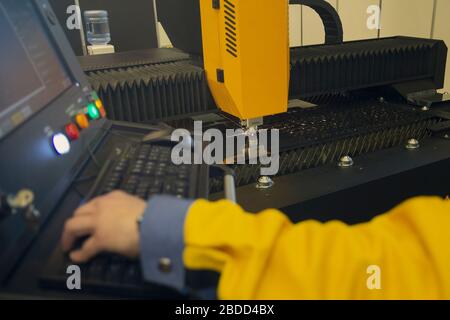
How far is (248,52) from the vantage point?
29.1 inches

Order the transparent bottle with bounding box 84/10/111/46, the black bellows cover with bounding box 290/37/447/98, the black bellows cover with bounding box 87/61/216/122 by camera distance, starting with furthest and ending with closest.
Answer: the transparent bottle with bounding box 84/10/111/46
the black bellows cover with bounding box 290/37/447/98
the black bellows cover with bounding box 87/61/216/122

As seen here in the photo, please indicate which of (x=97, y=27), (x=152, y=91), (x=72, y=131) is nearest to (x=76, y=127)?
(x=72, y=131)

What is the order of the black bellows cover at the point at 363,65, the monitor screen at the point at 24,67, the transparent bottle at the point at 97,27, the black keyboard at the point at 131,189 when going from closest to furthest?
1. the black keyboard at the point at 131,189
2. the monitor screen at the point at 24,67
3. the black bellows cover at the point at 363,65
4. the transparent bottle at the point at 97,27

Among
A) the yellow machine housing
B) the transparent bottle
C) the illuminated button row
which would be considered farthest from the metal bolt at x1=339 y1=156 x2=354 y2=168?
the transparent bottle

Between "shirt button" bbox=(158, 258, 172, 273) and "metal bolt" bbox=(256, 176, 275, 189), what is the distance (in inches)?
14.0

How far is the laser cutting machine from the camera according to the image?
0.42 m

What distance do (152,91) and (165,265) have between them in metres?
0.49

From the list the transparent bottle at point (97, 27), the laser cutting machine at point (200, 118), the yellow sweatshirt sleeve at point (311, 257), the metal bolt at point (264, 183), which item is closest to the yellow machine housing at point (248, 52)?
the laser cutting machine at point (200, 118)

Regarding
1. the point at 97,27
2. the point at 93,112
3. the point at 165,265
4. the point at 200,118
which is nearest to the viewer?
the point at 165,265

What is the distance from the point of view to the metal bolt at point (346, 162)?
0.79 m

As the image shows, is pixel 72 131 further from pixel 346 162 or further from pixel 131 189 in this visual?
pixel 346 162

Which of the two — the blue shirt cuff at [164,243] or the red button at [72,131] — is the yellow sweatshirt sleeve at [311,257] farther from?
the red button at [72,131]

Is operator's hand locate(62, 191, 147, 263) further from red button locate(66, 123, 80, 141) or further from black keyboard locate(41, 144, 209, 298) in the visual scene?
red button locate(66, 123, 80, 141)
